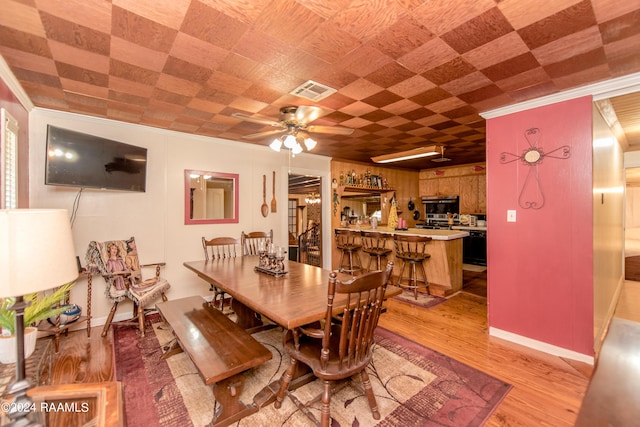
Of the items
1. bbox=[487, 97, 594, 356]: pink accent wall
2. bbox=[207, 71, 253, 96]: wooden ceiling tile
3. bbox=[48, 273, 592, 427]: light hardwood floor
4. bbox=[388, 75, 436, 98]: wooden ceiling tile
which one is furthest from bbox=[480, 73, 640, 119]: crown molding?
bbox=[207, 71, 253, 96]: wooden ceiling tile

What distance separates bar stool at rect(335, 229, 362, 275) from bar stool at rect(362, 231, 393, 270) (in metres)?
0.16

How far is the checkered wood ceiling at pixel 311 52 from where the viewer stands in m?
1.51

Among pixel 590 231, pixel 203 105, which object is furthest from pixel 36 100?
pixel 590 231

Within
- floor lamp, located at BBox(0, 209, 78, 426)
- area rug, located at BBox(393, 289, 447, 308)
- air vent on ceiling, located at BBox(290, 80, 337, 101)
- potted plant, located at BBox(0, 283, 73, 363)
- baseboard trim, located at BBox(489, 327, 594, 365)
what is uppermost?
air vent on ceiling, located at BBox(290, 80, 337, 101)

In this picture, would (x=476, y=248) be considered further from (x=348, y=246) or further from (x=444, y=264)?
(x=348, y=246)

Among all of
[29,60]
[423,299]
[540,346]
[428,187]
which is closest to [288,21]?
[29,60]

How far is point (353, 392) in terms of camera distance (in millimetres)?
2059

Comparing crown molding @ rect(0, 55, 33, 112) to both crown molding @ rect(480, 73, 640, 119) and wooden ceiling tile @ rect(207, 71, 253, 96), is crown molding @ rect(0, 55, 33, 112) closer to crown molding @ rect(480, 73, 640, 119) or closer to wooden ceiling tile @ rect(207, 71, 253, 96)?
wooden ceiling tile @ rect(207, 71, 253, 96)

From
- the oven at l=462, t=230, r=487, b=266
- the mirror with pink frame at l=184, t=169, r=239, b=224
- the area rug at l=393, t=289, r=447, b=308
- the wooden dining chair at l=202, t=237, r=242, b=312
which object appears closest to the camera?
the wooden dining chair at l=202, t=237, r=242, b=312

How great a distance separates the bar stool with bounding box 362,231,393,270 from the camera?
4738 millimetres

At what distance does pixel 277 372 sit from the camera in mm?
2318

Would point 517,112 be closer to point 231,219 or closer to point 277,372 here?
point 277,372

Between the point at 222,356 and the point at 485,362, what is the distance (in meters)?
2.22

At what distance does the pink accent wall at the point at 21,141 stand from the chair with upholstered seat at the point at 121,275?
733 millimetres
